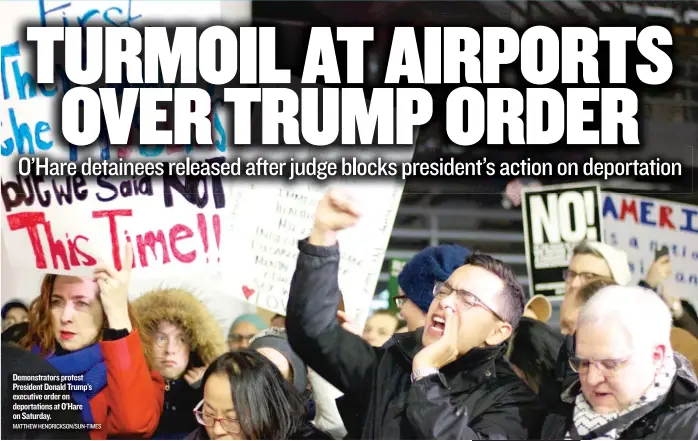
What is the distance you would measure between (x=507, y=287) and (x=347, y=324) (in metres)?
0.57

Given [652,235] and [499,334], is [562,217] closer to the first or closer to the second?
[652,235]

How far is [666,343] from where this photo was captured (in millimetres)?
3680

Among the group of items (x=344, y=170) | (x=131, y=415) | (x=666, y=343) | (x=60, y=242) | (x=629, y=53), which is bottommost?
(x=131, y=415)

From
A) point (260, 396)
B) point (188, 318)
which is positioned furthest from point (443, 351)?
point (188, 318)

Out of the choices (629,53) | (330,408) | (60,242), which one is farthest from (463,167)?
(60,242)

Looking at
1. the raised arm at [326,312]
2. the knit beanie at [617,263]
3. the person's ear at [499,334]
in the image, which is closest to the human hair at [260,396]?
the raised arm at [326,312]

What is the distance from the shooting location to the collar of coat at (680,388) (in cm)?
367

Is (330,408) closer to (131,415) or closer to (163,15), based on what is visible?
(131,415)

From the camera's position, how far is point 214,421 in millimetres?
3754

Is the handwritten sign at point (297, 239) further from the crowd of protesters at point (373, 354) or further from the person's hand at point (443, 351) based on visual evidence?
the person's hand at point (443, 351)

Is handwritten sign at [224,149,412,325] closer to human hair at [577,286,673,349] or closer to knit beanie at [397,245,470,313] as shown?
knit beanie at [397,245,470,313]

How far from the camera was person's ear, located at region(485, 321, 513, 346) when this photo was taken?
146 inches

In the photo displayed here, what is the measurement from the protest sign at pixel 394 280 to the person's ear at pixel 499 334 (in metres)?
0.34

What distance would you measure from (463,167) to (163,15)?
1.19 metres
